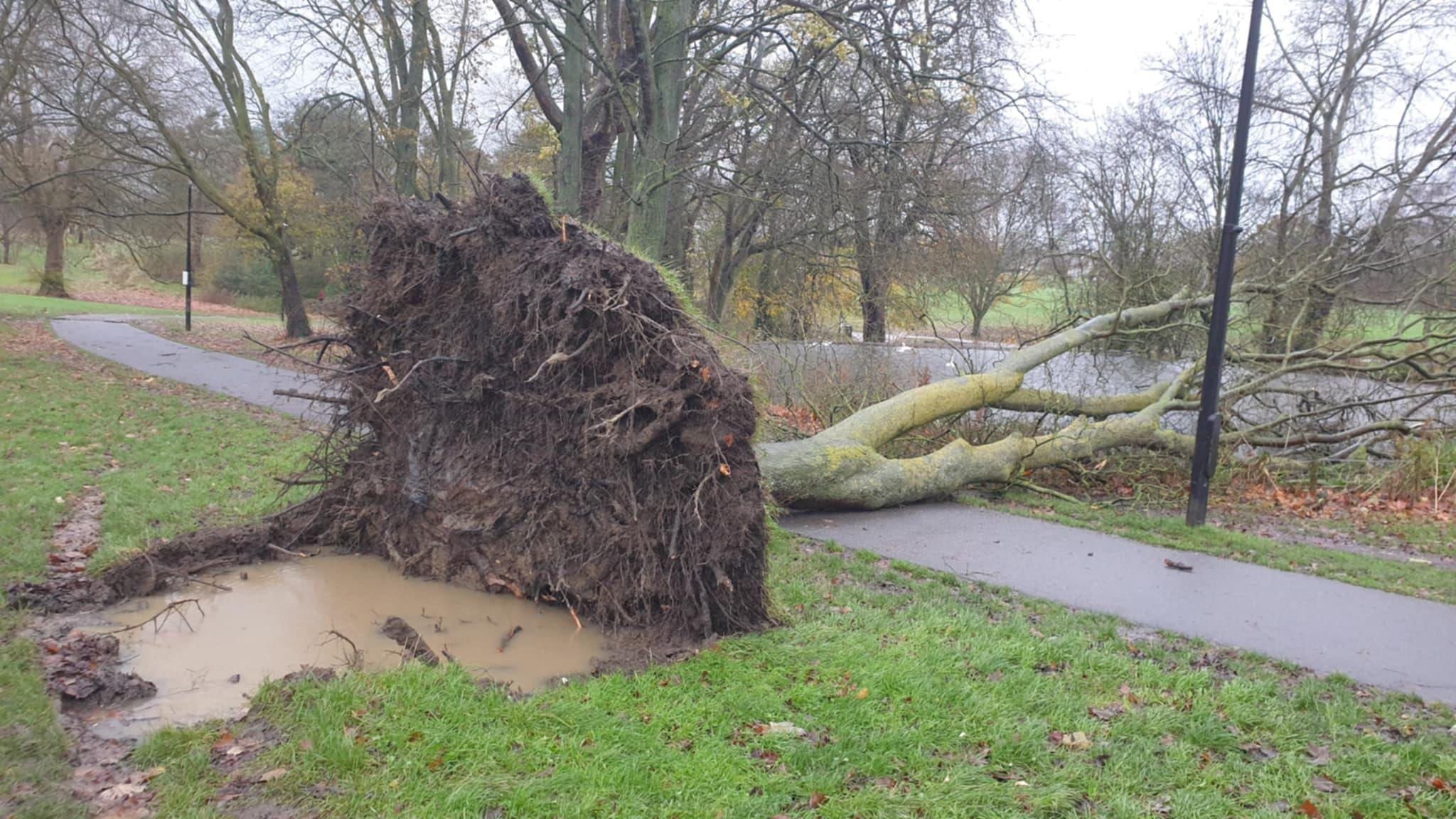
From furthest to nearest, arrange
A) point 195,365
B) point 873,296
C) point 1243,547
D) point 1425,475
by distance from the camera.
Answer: point 195,365 → point 873,296 → point 1425,475 → point 1243,547

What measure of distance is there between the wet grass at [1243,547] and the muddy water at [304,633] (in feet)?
18.1

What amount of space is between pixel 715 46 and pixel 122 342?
16.8 m

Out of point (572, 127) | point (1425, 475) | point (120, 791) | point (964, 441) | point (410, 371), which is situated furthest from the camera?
point (572, 127)

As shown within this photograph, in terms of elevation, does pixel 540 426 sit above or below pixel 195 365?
above

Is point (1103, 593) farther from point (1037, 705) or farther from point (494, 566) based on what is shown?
point (494, 566)

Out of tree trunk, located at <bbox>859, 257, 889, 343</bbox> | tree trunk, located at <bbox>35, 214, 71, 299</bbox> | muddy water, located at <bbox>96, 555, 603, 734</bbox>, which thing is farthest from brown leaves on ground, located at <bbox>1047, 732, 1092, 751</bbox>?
tree trunk, located at <bbox>35, 214, 71, 299</bbox>

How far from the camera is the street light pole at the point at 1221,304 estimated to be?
24.9 ft

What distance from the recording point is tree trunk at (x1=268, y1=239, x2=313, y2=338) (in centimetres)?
2342

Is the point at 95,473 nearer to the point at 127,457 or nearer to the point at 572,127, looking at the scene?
the point at 127,457

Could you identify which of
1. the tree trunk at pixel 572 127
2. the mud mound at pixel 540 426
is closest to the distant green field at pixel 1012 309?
the tree trunk at pixel 572 127

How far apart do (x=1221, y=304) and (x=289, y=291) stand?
2299cm

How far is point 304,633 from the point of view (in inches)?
200

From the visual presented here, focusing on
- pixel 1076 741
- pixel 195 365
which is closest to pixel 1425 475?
pixel 1076 741

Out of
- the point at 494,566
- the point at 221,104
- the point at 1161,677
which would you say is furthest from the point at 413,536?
the point at 221,104
